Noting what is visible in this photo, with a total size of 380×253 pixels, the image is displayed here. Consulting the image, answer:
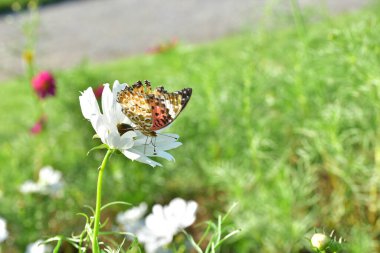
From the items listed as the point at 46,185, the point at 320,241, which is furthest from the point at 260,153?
the point at 320,241

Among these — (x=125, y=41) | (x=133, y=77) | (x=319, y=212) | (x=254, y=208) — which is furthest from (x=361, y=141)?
(x=125, y=41)

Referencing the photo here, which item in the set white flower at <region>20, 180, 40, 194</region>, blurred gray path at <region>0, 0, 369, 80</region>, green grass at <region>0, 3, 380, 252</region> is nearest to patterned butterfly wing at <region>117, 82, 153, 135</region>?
green grass at <region>0, 3, 380, 252</region>

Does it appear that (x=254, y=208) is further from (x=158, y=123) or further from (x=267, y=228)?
(x=158, y=123)

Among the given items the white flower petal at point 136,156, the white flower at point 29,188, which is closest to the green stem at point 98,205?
the white flower petal at point 136,156

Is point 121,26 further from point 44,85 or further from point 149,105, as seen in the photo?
point 149,105

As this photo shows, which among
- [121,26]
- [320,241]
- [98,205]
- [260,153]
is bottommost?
[260,153]

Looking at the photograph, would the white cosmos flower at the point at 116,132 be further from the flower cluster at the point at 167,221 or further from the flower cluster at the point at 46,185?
the flower cluster at the point at 46,185

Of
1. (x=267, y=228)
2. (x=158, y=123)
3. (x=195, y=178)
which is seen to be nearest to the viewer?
(x=158, y=123)
